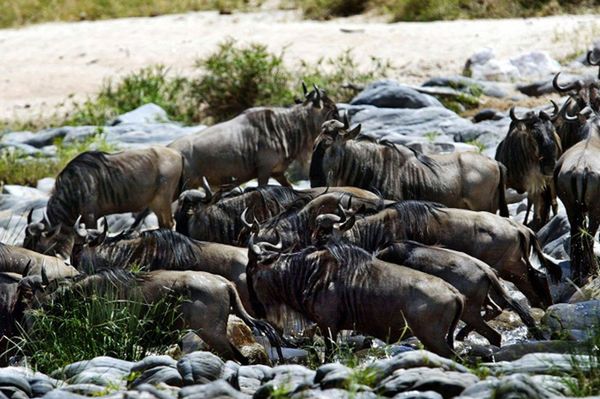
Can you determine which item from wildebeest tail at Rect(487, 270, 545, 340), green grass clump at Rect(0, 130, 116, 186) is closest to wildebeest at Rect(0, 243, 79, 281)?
wildebeest tail at Rect(487, 270, 545, 340)

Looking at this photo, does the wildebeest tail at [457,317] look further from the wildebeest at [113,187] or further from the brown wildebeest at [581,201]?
the wildebeest at [113,187]

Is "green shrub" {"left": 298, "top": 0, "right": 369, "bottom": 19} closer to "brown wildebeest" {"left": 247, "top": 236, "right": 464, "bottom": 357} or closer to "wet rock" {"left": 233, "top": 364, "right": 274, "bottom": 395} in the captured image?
"brown wildebeest" {"left": 247, "top": 236, "right": 464, "bottom": 357}

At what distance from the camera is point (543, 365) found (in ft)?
25.0

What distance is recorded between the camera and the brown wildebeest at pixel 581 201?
1081 cm

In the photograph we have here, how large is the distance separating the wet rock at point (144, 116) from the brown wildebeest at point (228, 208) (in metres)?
7.21

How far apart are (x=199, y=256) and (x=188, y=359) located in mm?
1972


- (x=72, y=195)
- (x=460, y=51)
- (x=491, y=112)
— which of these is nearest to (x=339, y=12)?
(x=460, y=51)

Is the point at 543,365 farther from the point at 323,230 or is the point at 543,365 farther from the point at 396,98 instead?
the point at 396,98

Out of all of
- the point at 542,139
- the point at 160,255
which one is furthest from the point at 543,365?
the point at 542,139

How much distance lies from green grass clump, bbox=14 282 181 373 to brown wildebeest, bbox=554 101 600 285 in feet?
11.3

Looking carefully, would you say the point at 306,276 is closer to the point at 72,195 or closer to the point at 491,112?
the point at 72,195

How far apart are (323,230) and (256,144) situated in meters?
4.23

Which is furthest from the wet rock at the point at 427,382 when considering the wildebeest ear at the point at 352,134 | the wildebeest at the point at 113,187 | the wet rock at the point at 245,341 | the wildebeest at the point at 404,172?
the wildebeest at the point at 113,187

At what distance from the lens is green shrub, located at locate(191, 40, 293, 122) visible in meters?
19.0
